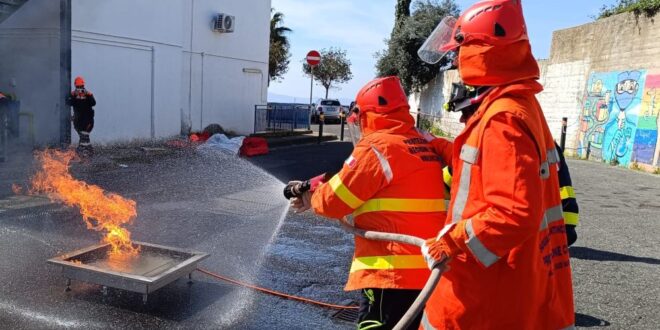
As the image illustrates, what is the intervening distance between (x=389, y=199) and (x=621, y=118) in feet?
49.0

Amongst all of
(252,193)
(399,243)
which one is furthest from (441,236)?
(252,193)

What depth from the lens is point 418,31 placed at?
87.1ft

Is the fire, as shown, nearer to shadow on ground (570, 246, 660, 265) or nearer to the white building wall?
shadow on ground (570, 246, 660, 265)

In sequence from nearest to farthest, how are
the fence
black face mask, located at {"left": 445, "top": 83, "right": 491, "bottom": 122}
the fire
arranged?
black face mask, located at {"left": 445, "top": 83, "right": 491, "bottom": 122}, the fire, the fence

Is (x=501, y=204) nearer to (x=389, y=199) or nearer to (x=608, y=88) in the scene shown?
(x=389, y=199)

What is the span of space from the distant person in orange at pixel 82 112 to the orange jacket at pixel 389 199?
986 cm

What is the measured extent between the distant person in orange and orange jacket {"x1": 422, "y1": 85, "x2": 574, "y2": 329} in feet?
35.3

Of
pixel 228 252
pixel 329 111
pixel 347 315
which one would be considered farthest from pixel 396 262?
pixel 329 111

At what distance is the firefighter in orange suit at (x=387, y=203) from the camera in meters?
2.59

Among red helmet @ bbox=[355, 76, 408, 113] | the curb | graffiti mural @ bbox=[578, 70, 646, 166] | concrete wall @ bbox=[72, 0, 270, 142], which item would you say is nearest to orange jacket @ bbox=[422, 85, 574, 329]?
red helmet @ bbox=[355, 76, 408, 113]

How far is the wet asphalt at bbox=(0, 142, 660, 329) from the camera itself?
4.01 metres

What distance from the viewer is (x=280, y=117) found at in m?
19.7

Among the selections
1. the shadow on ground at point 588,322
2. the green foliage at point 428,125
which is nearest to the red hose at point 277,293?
the shadow on ground at point 588,322

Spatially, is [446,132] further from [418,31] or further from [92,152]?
[92,152]
